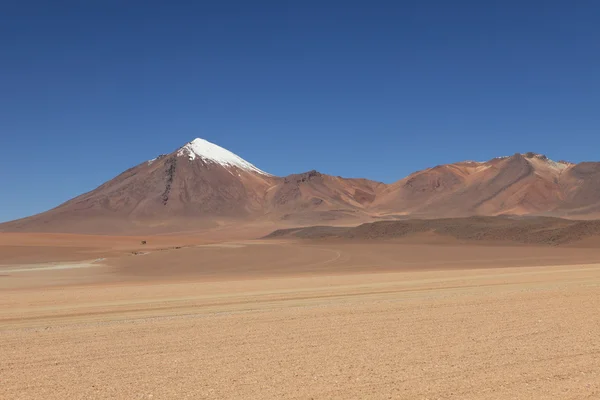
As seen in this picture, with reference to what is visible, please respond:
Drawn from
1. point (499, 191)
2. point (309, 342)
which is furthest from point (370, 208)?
point (309, 342)

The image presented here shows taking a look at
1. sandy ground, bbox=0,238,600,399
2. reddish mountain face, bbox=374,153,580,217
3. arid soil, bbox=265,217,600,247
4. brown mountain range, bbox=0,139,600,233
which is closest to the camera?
sandy ground, bbox=0,238,600,399

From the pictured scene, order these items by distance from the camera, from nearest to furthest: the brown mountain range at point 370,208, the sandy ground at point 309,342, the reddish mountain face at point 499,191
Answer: the sandy ground at point 309,342 → the brown mountain range at point 370,208 → the reddish mountain face at point 499,191

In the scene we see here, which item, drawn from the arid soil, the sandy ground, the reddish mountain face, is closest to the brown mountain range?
the reddish mountain face

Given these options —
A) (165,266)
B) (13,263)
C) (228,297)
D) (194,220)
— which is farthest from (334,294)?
(194,220)

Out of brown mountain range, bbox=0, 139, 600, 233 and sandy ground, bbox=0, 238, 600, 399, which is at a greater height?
brown mountain range, bbox=0, 139, 600, 233

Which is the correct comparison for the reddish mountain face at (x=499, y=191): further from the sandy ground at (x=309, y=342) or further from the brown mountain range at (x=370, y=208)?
the sandy ground at (x=309, y=342)

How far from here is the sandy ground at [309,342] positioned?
26.8 ft

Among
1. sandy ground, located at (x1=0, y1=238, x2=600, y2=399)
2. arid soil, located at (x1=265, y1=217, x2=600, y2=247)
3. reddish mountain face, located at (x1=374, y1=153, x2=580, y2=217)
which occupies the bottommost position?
sandy ground, located at (x1=0, y1=238, x2=600, y2=399)

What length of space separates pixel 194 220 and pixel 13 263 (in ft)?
435

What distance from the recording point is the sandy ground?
8.17 metres

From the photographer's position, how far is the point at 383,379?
333 inches

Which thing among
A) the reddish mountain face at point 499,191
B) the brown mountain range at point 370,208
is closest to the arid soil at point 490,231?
the brown mountain range at point 370,208

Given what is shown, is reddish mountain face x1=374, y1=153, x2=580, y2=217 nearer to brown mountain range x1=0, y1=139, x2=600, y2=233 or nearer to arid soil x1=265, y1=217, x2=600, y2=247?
brown mountain range x1=0, y1=139, x2=600, y2=233

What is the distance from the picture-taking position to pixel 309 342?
1101 cm
